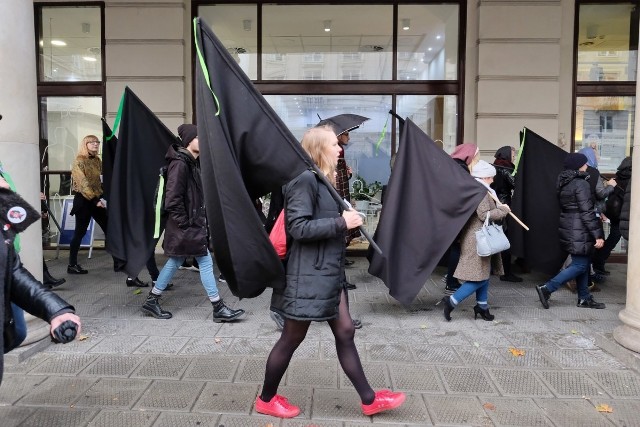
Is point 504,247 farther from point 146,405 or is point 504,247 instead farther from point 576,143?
point 576,143

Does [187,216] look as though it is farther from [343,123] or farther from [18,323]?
[18,323]

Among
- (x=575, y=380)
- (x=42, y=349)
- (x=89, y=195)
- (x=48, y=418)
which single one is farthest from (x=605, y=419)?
(x=89, y=195)

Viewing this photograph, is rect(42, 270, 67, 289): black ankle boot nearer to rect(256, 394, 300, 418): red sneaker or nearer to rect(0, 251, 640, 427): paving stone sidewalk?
rect(0, 251, 640, 427): paving stone sidewalk

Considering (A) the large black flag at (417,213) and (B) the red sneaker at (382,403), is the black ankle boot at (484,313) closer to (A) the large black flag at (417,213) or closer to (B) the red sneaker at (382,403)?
(A) the large black flag at (417,213)

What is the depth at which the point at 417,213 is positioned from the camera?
5531 millimetres

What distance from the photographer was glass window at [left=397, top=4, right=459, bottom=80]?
9.38 meters

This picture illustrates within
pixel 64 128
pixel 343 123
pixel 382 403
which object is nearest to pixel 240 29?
pixel 64 128

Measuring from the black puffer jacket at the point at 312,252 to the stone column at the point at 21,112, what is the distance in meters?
2.71

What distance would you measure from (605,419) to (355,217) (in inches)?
82.7

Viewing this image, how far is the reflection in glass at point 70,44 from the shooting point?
372 inches

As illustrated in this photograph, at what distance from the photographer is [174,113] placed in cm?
905

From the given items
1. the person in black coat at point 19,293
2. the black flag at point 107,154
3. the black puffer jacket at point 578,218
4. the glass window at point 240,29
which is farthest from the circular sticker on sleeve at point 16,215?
the glass window at point 240,29

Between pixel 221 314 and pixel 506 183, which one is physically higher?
pixel 506 183

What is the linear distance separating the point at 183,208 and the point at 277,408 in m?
2.52
